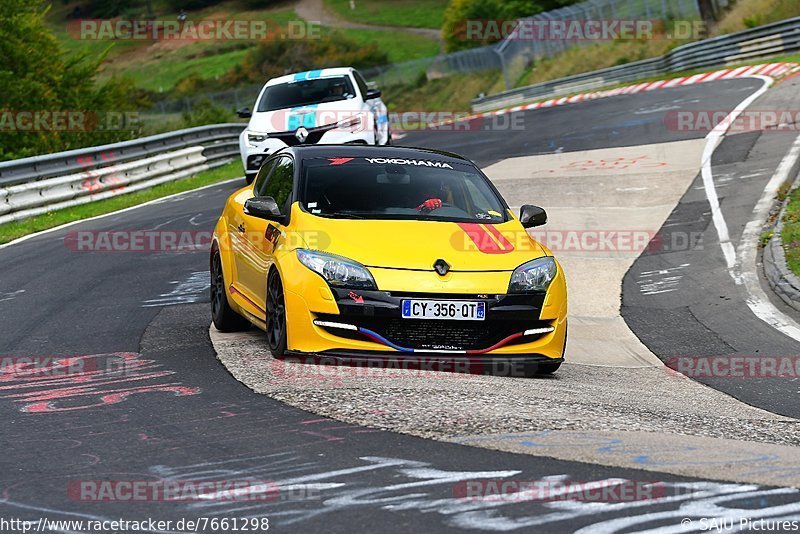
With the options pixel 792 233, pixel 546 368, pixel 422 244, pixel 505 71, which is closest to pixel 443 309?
pixel 422 244

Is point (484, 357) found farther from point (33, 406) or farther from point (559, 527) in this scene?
point (559, 527)

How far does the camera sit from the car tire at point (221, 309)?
1042cm

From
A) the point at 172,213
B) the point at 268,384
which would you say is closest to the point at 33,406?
the point at 268,384

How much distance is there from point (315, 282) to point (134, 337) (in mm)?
2370

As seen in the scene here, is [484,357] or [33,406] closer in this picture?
[33,406]

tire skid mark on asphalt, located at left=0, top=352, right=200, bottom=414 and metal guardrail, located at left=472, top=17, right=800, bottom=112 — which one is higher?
metal guardrail, located at left=472, top=17, right=800, bottom=112

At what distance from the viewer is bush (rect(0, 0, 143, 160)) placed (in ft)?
122

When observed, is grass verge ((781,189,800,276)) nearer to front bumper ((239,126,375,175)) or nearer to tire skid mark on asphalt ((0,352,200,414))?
tire skid mark on asphalt ((0,352,200,414))

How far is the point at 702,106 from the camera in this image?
2823 cm

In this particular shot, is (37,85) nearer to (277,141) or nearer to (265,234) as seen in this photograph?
(277,141)

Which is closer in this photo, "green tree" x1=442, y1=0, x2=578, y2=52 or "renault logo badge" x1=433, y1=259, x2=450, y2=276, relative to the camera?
"renault logo badge" x1=433, y1=259, x2=450, y2=276

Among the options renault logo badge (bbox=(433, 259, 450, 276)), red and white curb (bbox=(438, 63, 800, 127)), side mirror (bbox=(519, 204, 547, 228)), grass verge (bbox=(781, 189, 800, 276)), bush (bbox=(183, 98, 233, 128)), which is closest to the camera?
renault logo badge (bbox=(433, 259, 450, 276))

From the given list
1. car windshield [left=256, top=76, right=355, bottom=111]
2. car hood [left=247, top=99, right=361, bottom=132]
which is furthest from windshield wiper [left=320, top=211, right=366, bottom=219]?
car windshield [left=256, top=76, right=355, bottom=111]

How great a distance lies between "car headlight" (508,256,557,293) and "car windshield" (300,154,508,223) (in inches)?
32.2
